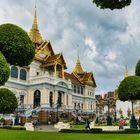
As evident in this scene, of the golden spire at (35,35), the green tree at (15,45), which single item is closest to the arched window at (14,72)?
the golden spire at (35,35)

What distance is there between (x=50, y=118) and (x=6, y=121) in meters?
9.39

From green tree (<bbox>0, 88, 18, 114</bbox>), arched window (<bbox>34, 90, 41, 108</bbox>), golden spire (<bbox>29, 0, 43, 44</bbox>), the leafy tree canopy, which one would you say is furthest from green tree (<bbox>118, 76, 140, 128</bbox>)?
golden spire (<bbox>29, 0, 43, 44</bbox>)

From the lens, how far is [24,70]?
5700cm

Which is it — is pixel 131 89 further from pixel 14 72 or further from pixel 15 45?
pixel 14 72

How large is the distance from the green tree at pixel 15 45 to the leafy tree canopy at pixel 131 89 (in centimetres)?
1842

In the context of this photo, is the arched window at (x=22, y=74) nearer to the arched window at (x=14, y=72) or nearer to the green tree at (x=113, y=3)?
the arched window at (x=14, y=72)

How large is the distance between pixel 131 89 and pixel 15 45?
19946 mm

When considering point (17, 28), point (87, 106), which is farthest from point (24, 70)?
point (17, 28)

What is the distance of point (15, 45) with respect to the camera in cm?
1811

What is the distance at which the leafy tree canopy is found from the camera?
35281 mm

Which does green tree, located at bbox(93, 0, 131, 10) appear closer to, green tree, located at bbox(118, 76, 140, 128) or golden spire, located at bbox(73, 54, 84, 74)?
green tree, located at bbox(118, 76, 140, 128)

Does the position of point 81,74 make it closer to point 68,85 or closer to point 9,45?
point 68,85

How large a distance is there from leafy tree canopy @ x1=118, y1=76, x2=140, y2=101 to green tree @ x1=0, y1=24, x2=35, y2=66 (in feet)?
60.4

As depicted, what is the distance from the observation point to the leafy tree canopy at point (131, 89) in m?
35.3
